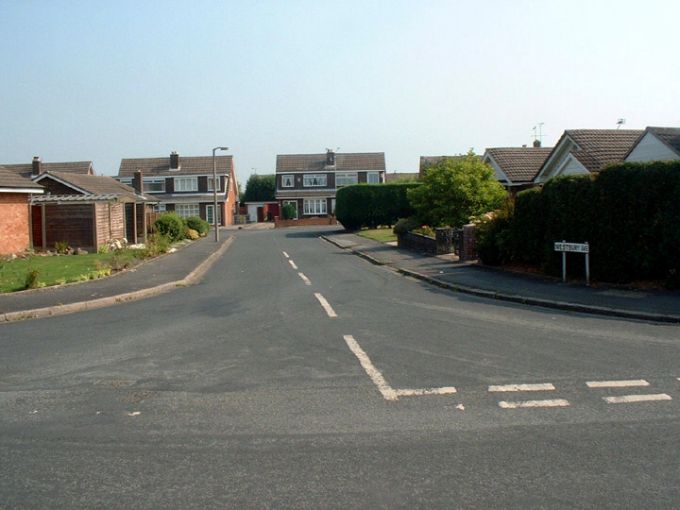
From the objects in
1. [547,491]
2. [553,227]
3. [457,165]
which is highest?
[457,165]

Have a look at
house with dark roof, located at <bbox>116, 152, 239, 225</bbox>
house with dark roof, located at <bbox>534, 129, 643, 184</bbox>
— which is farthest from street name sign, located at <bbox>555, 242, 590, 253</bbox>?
house with dark roof, located at <bbox>116, 152, 239, 225</bbox>

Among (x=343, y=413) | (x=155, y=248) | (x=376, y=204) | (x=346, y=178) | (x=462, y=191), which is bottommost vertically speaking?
(x=343, y=413)

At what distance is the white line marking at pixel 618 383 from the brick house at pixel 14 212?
2461 centimetres

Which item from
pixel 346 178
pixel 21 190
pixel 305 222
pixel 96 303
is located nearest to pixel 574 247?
pixel 96 303

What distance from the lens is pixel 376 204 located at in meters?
53.9

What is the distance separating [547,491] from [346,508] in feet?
4.43

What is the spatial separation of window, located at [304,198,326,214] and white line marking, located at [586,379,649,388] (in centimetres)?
7770

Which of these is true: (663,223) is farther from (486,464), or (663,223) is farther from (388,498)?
(388,498)

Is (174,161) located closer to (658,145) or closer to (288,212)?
(288,212)

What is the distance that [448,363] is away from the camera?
8.23 meters

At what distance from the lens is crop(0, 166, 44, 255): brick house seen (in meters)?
26.5

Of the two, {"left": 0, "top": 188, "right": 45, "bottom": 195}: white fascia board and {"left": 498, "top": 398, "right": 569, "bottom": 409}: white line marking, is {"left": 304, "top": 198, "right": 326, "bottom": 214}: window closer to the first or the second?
{"left": 0, "top": 188, "right": 45, "bottom": 195}: white fascia board

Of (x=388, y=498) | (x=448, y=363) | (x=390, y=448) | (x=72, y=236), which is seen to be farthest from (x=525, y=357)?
(x=72, y=236)

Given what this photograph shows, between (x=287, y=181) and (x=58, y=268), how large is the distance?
64.8 meters
